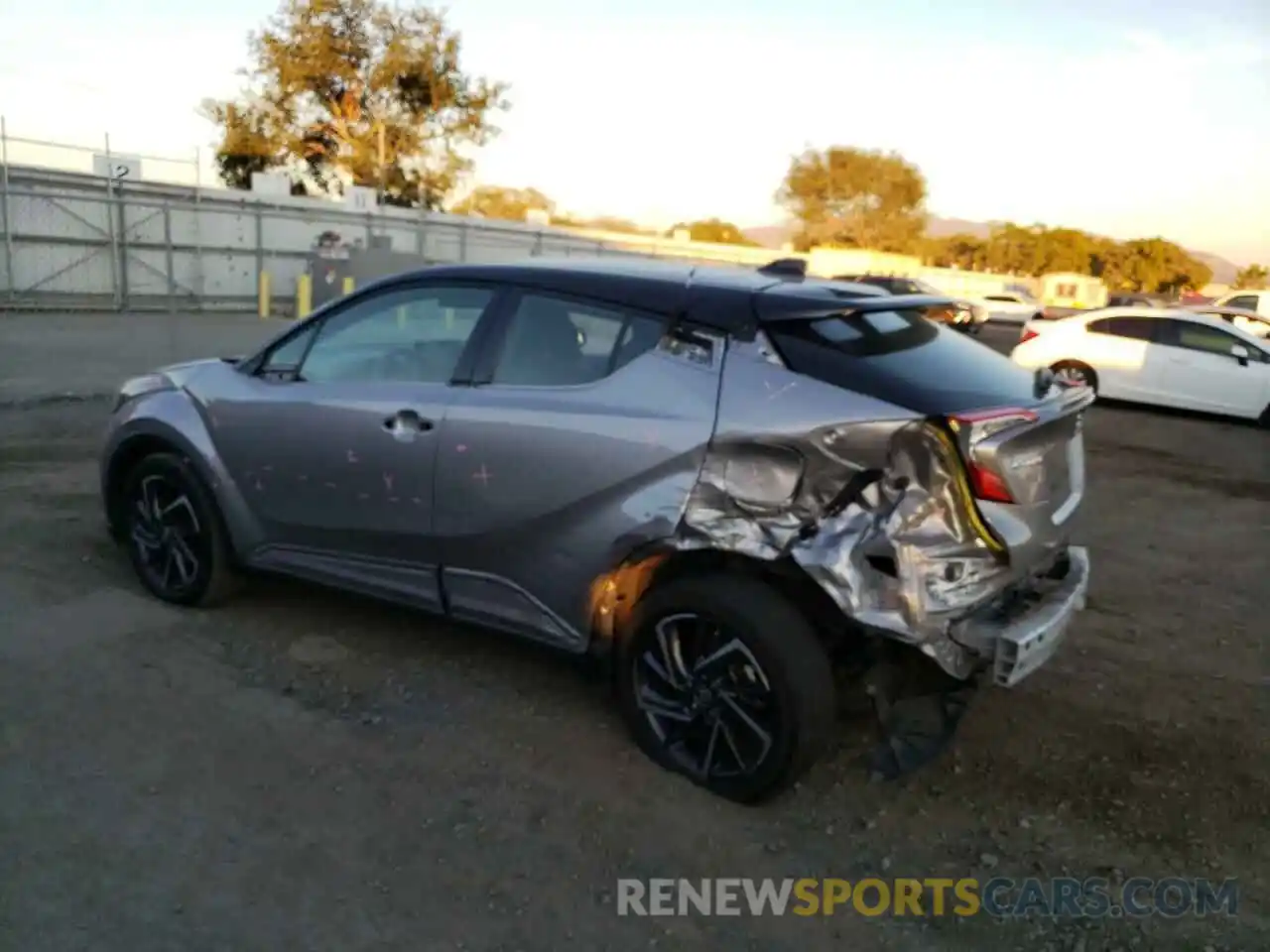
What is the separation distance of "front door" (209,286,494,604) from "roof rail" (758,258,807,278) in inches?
45.0

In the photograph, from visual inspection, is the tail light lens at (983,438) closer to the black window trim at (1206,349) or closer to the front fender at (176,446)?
the front fender at (176,446)

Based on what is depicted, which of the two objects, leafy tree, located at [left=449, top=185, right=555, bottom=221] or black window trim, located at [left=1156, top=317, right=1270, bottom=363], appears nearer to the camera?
black window trim, located at [left=1156, top=317, right=1270, bottom=363]

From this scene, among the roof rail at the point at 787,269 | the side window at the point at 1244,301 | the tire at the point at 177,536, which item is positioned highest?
the roof rail at the point at 787,269

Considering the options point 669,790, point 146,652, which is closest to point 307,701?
point 146,652

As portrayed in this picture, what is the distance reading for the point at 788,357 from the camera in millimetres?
3430

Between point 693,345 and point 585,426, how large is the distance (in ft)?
1.53

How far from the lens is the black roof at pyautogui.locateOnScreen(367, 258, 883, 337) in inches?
140

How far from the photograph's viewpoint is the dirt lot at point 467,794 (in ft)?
9.34

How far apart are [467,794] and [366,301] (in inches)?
84.2

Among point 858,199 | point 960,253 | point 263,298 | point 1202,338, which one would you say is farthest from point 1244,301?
point 960,253

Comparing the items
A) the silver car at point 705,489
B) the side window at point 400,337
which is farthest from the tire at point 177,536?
the side window at point 400,337

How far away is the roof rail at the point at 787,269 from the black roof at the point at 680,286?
0.02 m

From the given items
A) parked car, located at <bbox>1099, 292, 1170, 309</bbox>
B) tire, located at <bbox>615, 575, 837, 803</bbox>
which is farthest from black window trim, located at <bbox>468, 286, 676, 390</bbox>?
parked car, located at <bbox>1099, 292, 1170, 309</bbox>

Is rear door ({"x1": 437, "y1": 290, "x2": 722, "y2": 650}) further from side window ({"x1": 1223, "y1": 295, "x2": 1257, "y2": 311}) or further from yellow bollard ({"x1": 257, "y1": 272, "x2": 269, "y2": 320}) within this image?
side window ({"x1": 1223, "y1": 295, "x2": 1257, "y2": 311})
